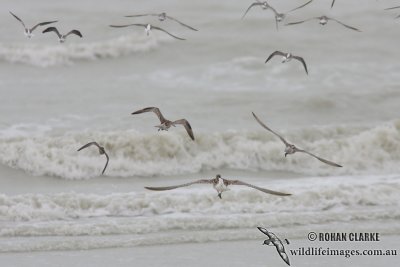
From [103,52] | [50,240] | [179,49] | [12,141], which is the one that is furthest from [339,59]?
[50,240]

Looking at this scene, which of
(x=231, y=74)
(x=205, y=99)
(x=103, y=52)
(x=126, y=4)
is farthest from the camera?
(x=126, y=4)

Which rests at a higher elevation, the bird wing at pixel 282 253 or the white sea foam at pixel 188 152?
the white sea foam at pixel 188 152

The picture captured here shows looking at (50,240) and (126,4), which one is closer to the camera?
(50,240)

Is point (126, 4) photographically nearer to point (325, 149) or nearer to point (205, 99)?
point (205, 99)

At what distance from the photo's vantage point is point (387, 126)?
19.8m

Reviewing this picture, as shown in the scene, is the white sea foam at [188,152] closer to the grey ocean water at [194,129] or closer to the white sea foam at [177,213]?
the grey ocean water at [194,129]

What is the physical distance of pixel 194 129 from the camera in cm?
1961

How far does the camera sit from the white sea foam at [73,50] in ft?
81.7

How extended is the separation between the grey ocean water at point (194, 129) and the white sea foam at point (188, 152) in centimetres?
4

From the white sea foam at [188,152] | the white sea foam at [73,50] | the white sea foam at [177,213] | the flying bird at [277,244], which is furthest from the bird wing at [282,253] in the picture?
the white sea foam at [73,50]

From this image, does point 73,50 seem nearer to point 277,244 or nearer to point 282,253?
point 277,244

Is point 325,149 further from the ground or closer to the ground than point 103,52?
closer to the ground

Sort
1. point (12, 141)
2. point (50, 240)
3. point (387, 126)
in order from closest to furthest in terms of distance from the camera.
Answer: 1. point (50, 240)
2. point (12, 141)
3. point (387, 126)

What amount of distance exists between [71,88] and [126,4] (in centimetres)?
723
